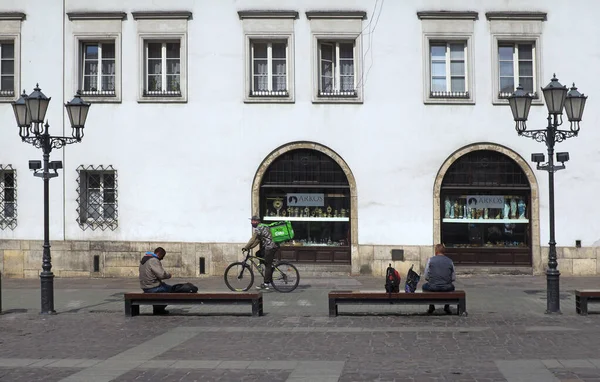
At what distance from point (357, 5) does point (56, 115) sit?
879 cm

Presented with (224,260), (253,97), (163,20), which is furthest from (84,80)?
(224,260)

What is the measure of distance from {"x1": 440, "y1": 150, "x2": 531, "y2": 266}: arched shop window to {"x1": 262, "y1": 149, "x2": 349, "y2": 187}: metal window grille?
3007 mm

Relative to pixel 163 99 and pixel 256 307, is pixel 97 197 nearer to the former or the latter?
pixel 163 99

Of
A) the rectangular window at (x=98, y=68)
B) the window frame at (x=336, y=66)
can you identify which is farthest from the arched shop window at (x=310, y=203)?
the rectangular window at (x=98, y=68)

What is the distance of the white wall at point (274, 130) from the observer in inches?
846

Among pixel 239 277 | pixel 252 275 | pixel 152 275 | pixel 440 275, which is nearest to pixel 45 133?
pixel 152 275

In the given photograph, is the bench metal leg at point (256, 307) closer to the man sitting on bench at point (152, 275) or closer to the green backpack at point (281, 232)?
the man sitting on bench at point (152, 275)

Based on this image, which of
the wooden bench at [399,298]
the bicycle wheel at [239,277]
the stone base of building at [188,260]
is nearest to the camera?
the wooden bench at [399,298]

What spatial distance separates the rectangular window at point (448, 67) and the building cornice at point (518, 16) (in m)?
1.05

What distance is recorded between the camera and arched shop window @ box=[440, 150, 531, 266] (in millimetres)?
21703

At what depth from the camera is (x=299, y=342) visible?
1152 centimetres

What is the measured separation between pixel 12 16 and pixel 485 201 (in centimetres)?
1397

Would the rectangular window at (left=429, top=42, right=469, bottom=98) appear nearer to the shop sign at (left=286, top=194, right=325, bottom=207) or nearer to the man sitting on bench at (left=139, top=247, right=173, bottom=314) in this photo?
the shop sign at (left=286, top=194, right=325, bottom=207)

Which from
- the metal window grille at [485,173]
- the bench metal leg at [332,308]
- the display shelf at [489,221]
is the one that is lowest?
the bench metal leg at [332,308]
